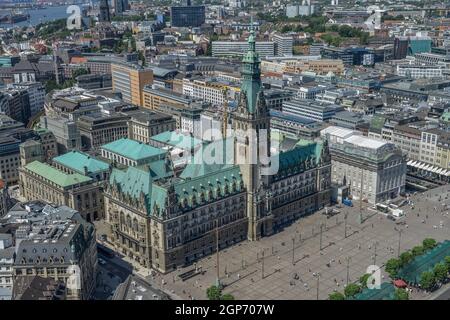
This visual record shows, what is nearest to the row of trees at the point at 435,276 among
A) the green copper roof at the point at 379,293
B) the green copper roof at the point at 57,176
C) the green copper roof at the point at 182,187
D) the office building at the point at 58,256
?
the green copper roof at the point at 379,293

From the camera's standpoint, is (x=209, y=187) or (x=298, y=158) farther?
(x=298, y=158)

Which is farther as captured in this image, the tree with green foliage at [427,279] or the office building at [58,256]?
the tree with green foliage at [427,279]

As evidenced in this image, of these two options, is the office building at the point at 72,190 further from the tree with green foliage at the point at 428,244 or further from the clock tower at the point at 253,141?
the tree with green foliage at the point at 428,244

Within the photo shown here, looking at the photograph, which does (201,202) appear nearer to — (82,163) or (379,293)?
(379,293)

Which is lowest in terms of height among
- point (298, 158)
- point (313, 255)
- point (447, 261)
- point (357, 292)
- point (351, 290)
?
point (313, 255)

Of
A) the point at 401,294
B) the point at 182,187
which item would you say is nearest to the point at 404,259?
the point at 401,294

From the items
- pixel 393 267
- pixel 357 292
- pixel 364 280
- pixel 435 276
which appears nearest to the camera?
pixel 357 292
